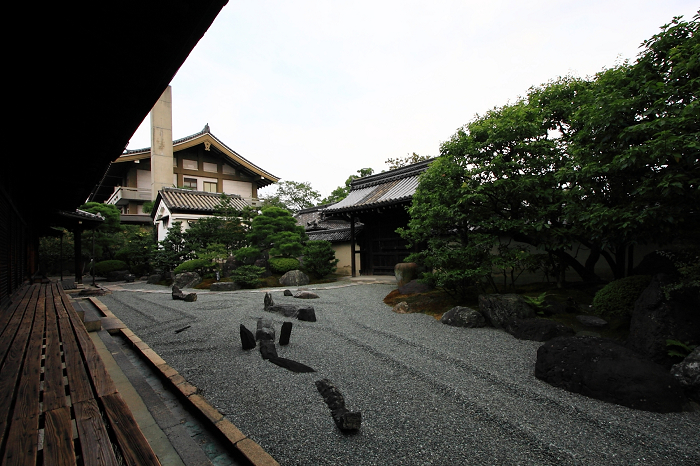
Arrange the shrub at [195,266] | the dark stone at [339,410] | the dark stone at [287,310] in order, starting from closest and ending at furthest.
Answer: the dark stone at [339,410]
the dark stone at [287,310]
the shrub at [195,266]

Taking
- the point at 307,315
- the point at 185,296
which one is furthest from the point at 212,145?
the point at 307,315


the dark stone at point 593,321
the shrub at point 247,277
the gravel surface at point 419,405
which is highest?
the shrub at point 247,277

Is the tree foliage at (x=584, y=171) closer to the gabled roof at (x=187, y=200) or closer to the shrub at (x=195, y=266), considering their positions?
the shrub at (x=195, y=266)

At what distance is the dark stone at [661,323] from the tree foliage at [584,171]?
0.72m

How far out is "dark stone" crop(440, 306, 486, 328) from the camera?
5801mm

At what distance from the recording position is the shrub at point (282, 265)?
13.6 metres

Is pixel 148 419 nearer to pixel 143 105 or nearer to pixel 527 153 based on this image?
pixel 143 105

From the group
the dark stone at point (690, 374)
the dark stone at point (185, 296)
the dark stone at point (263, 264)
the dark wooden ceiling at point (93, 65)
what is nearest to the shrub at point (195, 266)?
the dark stone at point (263, 264)

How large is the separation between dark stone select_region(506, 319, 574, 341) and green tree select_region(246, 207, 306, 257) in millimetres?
10162

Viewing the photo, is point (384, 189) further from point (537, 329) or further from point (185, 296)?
point (537, 329)

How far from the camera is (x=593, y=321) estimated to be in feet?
16.4

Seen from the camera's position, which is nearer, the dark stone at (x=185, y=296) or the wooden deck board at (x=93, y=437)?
the wooden deck board at (x=93, y=437)

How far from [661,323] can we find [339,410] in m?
3.66

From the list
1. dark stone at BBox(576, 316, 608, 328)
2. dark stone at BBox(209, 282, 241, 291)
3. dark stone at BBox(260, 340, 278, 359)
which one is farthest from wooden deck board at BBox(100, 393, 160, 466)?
dark stone at BBox(209, 282, 241, 291)
